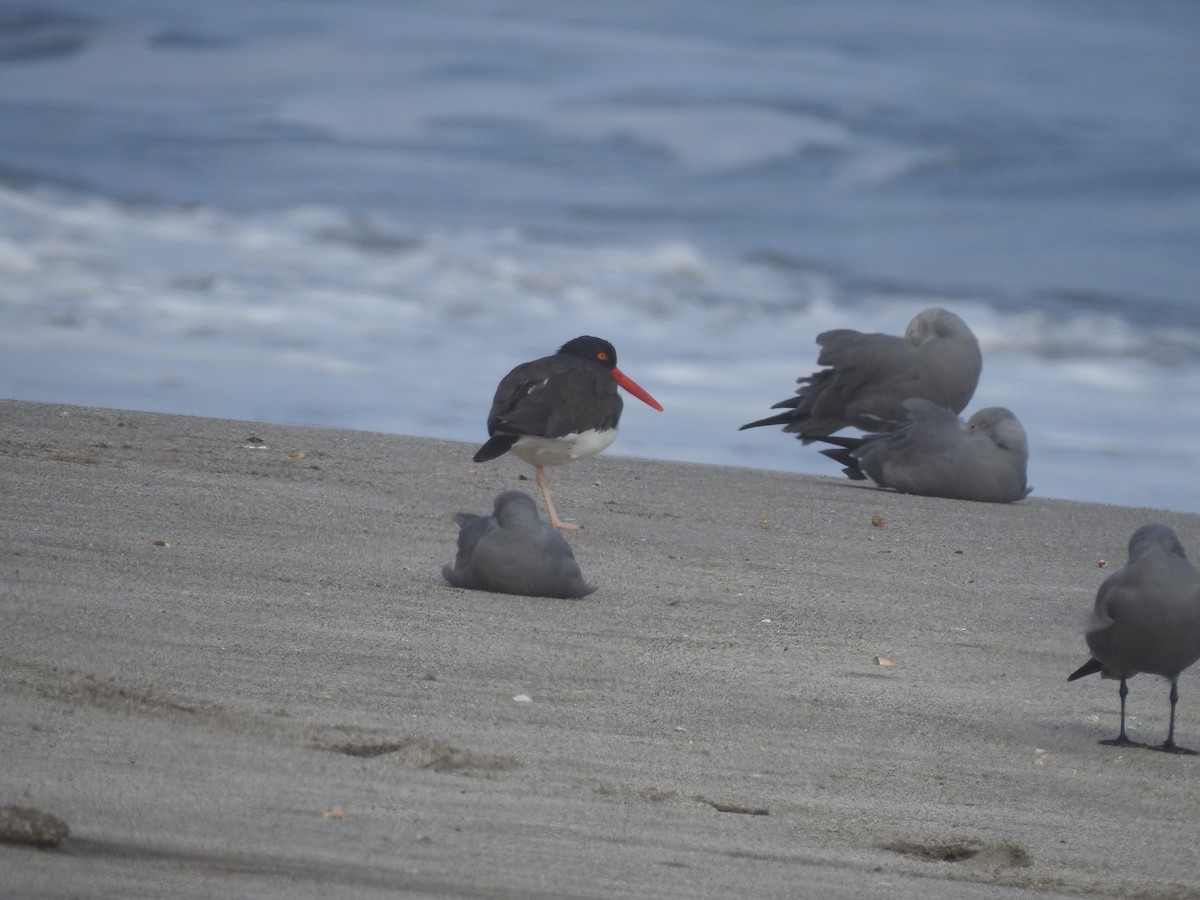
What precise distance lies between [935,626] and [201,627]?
2854 millimetres

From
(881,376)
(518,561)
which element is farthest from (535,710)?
(881,376)

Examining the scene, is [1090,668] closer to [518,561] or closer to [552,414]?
[518,561]

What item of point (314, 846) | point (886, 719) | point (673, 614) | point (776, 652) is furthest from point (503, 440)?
point (314, 846)

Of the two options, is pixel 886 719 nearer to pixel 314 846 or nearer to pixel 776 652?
pixel 776 652

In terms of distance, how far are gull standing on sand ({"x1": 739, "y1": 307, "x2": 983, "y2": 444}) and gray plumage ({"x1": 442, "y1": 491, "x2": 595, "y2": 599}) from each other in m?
5.80

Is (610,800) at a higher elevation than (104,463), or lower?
lower

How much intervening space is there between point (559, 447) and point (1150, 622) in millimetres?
3518

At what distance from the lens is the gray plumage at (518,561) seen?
6.23 m

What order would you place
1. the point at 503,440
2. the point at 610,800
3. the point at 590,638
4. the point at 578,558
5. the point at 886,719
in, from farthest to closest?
the point at 503,440 < the point at 578,558 < the point at 590,638 < the point at 886,719 < the point at 610,800

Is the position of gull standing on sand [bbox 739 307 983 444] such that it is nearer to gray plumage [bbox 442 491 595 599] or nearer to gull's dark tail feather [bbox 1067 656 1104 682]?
gray plumage [bbox 442 491 595 599]

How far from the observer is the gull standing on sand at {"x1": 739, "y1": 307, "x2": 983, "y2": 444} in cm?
1187

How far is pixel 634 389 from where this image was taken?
32.2 feet

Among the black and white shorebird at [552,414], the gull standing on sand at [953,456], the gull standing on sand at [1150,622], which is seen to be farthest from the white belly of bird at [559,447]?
the gull standing on sand at [1150,622]

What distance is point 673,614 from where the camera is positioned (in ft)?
20.5
